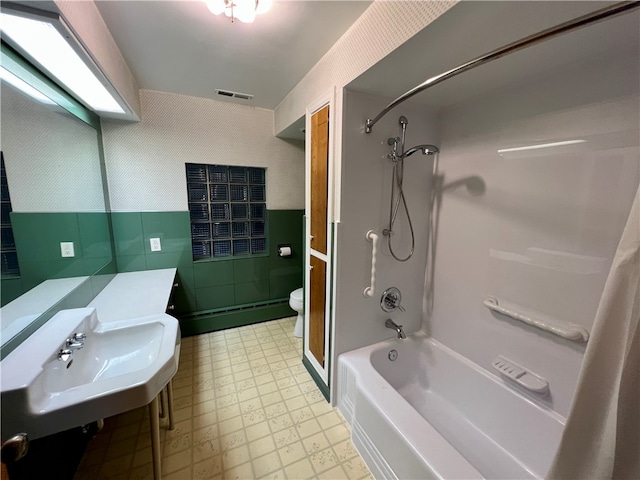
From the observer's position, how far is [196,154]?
236 cm

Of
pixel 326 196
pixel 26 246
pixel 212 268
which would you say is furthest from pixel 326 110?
pixel 212 268

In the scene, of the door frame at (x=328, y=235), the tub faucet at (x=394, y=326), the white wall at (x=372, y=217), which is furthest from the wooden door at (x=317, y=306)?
the tub faucet at (x=394, y=326)

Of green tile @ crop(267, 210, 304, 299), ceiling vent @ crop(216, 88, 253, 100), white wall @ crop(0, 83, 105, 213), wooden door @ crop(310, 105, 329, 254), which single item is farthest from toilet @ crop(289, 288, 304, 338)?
ceiling vent @ crop(216, 88, 253, 100)

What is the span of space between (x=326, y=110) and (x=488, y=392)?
2.00 metres

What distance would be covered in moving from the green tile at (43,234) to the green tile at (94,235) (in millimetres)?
74

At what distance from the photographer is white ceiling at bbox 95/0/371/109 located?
46.6 inches

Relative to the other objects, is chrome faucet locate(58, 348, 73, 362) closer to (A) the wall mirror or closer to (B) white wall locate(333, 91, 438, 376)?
(A) the wall mirror

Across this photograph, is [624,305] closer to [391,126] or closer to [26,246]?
[391,126]

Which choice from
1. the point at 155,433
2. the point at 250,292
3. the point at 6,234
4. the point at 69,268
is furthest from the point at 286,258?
the point at 6,234

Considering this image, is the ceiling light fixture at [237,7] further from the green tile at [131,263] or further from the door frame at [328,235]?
the green tile at [131,263]

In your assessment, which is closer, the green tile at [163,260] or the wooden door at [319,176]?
the wooden door at [319,176]

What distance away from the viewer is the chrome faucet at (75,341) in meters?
1.03

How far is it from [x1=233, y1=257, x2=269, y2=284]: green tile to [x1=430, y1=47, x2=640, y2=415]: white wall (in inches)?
73.7

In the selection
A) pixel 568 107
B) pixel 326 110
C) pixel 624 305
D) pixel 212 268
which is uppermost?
pixel 326 110
